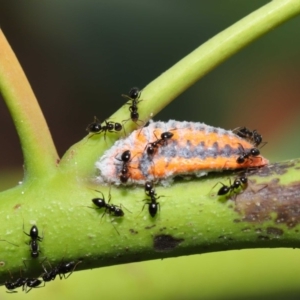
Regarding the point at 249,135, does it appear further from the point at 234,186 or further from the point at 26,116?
the point at 26,116

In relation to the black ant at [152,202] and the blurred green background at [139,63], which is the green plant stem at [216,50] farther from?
the blurred green background at [139,63]

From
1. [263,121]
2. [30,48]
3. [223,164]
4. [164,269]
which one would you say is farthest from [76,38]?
[223,164]

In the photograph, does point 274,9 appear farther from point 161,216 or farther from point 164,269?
point 164,269

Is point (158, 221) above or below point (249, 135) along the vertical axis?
below

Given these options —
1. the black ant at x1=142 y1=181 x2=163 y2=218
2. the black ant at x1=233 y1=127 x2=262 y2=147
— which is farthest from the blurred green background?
the black ant at x1=142 y1=181 x2=163 y2=218

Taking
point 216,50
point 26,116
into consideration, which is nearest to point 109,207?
point 26,116

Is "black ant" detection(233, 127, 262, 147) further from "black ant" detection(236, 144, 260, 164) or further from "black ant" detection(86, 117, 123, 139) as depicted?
"black ant" detection(86, 117, 123, 139)

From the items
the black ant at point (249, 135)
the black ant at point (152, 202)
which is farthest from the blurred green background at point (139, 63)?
the black ant at point (152, 202)
